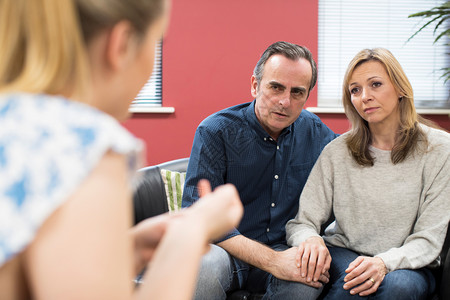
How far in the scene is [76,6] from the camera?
1.73 feet

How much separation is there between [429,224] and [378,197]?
0.22m

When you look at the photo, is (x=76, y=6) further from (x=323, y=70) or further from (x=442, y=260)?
(x=323, y=70)

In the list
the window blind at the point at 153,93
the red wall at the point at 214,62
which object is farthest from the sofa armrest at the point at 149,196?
the window blind at the point at 153,93

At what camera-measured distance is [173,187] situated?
251 centimetres

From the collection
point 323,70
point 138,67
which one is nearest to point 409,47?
point 323,70

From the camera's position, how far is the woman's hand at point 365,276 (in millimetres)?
1788

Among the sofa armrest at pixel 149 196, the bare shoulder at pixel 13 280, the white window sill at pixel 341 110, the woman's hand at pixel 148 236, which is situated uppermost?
the bare shoulder at pixel 13 280

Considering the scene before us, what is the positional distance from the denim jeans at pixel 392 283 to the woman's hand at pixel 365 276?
0.03 m

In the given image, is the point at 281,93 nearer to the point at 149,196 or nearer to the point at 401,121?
the point at 401,121

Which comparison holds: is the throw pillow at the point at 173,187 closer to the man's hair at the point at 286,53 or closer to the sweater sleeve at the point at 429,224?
the man's hair at the point at 286,53

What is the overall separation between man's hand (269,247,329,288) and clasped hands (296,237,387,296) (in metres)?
0.01

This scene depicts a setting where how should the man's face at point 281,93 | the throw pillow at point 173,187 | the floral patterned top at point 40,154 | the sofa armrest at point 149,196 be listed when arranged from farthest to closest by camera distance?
the throw pillow at point 173,187 < the sofa armrest at point 149,196 < the man's face at point 281,93 < the floral patterned top at point 40,154

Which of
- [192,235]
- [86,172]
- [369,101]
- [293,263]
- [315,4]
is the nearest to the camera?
[86,172]

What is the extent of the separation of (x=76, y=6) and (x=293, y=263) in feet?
5.06
